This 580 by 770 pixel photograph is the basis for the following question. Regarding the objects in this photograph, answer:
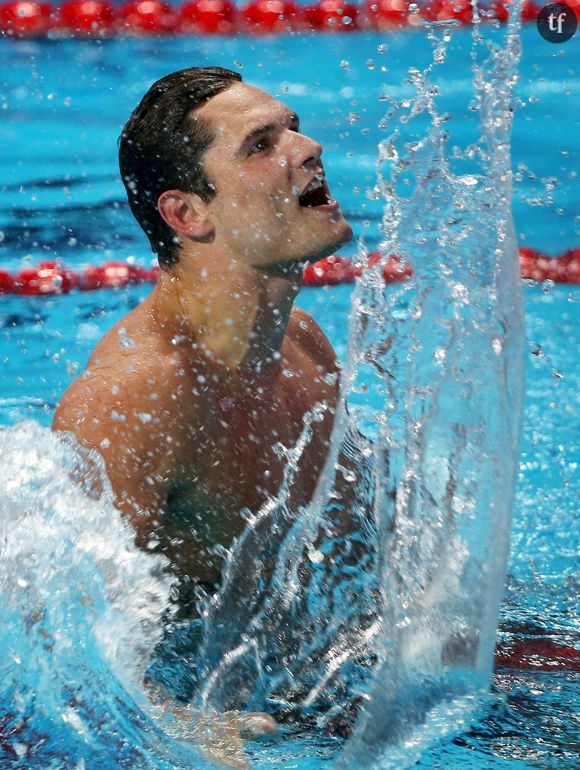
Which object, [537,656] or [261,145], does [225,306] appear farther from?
[537,656]

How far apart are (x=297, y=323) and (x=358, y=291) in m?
0.14

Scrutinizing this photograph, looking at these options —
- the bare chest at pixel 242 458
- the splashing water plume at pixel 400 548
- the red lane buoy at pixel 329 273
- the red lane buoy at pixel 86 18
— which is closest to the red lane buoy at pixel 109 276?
the red lane buoy at pixel 329 273

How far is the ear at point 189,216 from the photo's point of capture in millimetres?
1729

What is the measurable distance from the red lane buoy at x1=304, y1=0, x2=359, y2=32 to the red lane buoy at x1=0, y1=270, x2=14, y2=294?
1.73 metres

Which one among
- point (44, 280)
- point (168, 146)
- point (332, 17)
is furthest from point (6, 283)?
point (168, 146)

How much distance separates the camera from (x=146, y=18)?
15.4ft

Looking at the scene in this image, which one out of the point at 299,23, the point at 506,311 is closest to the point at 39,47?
the point at 299,23

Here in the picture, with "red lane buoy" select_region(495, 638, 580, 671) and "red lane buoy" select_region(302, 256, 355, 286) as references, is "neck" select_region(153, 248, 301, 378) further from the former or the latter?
"red lane buoy" select_region(302, 256, 355, 286)

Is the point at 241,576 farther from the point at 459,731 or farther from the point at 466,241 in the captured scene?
the point at 466,241

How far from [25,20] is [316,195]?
3.32 meters

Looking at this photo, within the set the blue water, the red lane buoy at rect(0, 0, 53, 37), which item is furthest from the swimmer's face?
the red lane buoy at rect(0, 0, 53, 37)

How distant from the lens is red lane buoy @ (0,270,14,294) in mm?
3826

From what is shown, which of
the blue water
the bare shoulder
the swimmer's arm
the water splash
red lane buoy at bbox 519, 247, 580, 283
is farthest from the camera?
red lane buoy at bbox 519, 247, 580, 283

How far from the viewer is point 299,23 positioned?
4656 mm
